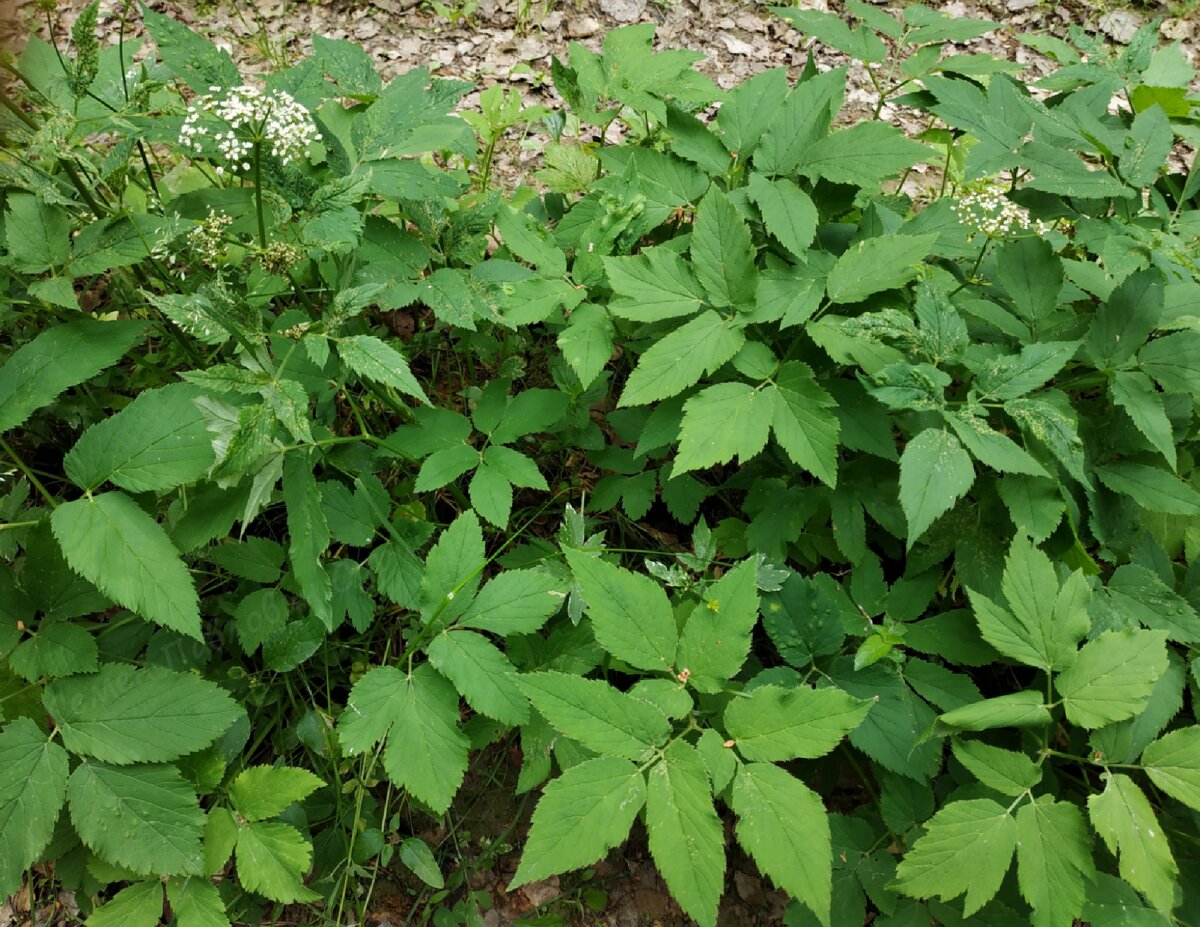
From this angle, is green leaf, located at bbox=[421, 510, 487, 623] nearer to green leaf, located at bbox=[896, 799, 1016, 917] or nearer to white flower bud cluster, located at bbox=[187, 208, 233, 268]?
white flower bud cluster, located at bbox=[187, 208, 233, 268]

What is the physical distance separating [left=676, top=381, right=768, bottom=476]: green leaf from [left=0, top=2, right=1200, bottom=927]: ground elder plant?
0.01 meters

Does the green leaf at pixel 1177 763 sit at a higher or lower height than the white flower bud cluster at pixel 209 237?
lower

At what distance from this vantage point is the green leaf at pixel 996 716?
1592mm

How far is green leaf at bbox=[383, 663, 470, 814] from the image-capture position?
1.57m

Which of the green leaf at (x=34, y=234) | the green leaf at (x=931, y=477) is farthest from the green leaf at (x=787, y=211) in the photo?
the green leaf at (x=34, y=234)

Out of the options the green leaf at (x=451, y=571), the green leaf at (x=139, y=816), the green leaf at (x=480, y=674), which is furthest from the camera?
the green leaf at (x=451, y=571)

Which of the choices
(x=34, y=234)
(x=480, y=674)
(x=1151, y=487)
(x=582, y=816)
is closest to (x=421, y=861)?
(x=480, y=674)

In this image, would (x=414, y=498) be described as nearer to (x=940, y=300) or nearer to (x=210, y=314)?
(x=210, y=314)

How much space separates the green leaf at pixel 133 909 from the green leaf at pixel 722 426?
1591mm

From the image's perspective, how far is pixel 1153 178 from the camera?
1.98m

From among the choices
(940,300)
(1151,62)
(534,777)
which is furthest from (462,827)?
(1151,62)

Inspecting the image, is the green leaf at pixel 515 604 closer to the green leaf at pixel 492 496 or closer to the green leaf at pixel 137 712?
the green leaf at pixel 492 496

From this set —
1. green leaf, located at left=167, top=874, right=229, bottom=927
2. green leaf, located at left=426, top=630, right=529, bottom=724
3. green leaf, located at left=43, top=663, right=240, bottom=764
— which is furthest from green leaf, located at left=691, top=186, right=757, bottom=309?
green leaf, located at left=167, top=874, right=229, bottom=927

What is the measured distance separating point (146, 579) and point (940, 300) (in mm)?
1964
